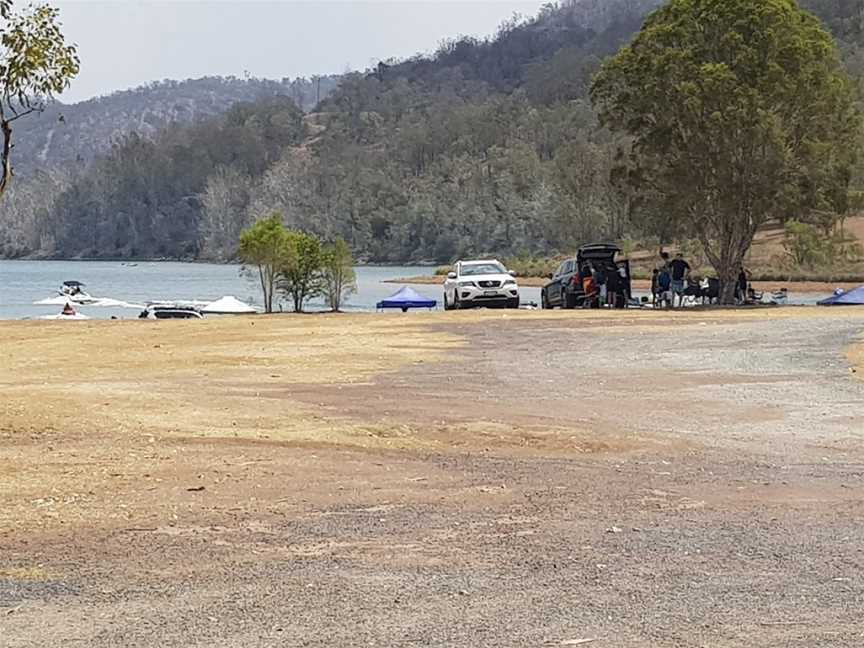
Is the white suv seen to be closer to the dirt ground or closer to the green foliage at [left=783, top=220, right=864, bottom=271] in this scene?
the dirt ground

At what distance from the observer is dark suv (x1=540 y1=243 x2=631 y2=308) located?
136 ft

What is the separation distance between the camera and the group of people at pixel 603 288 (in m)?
41.6

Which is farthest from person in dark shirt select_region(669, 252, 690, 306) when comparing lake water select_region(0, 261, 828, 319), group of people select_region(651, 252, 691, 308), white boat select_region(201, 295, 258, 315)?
white boat select_region(201, 295, 258, 315)

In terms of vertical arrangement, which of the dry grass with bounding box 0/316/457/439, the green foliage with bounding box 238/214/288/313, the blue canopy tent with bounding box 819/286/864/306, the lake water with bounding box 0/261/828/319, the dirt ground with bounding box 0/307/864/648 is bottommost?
the lake water with bounding box 0/261/828/319

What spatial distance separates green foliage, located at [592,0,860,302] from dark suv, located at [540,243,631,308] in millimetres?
3672

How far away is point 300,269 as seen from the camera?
69.9 meters

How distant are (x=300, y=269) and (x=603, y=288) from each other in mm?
30923

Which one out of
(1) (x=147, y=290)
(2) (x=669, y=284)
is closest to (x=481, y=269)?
(2) (x=669, y=284)

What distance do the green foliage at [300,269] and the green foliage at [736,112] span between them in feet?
91.4

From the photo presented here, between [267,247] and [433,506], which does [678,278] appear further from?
[433,506]

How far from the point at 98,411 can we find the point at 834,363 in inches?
441

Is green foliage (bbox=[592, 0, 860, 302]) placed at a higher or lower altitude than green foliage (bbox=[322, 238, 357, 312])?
higher

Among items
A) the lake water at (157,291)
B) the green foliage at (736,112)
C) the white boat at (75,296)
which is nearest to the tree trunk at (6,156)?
the green foliage at (736,112)

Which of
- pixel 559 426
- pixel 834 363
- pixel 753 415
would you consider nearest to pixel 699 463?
pixel 559 426
